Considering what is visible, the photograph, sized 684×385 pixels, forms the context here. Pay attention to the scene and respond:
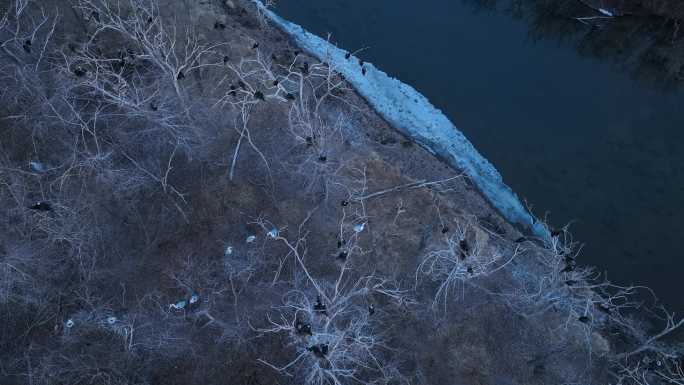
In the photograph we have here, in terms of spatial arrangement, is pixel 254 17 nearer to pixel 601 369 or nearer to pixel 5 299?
pixel 5 299

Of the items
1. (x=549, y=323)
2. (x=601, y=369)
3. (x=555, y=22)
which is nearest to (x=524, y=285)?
(x=549, y=323)

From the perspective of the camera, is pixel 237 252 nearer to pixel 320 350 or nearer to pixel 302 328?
pixel 302 328

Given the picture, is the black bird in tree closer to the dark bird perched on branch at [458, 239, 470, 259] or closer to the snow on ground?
the dark bird perched on branch at [458, 239, 470, 259]

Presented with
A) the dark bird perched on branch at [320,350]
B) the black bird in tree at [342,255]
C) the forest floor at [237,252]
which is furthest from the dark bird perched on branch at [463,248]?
the dark bird perched on branch at [320,350]

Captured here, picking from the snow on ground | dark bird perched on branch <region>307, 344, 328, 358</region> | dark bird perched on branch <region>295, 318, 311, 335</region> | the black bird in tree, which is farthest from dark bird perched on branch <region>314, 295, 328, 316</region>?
the snow on ground

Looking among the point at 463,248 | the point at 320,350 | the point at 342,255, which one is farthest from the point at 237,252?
the point at 463,248
